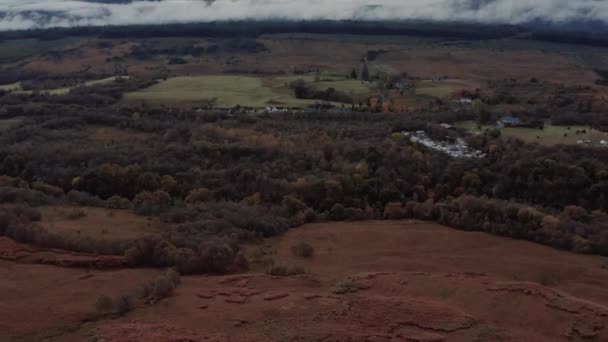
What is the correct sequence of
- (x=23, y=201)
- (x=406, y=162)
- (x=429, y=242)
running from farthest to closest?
(x=406, y=162), (x=23, y=201), (x=429, y=242)

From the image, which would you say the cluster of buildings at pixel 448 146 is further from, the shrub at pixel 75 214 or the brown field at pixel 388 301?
Result: the shrub at pixel 75 214

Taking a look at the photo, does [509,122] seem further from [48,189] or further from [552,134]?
[48,189]

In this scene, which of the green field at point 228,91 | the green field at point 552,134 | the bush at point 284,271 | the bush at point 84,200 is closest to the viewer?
the bush at point 284,271

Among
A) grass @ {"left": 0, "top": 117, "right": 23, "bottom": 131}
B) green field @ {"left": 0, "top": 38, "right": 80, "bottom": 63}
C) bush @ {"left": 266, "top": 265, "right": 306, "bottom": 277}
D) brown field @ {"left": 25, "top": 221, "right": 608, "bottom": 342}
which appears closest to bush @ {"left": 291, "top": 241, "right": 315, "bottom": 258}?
brown field @ {"left": 25, "top": 221, "right": 608, "bottom": 342}

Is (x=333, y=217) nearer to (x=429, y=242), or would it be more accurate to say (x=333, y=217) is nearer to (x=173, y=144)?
(x=429, y=242)

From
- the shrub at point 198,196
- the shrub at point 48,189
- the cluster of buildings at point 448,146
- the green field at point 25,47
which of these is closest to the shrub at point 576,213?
the cluster of buildings at point 448,146

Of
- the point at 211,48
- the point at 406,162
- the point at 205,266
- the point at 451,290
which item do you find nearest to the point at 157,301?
the point at 205,266
